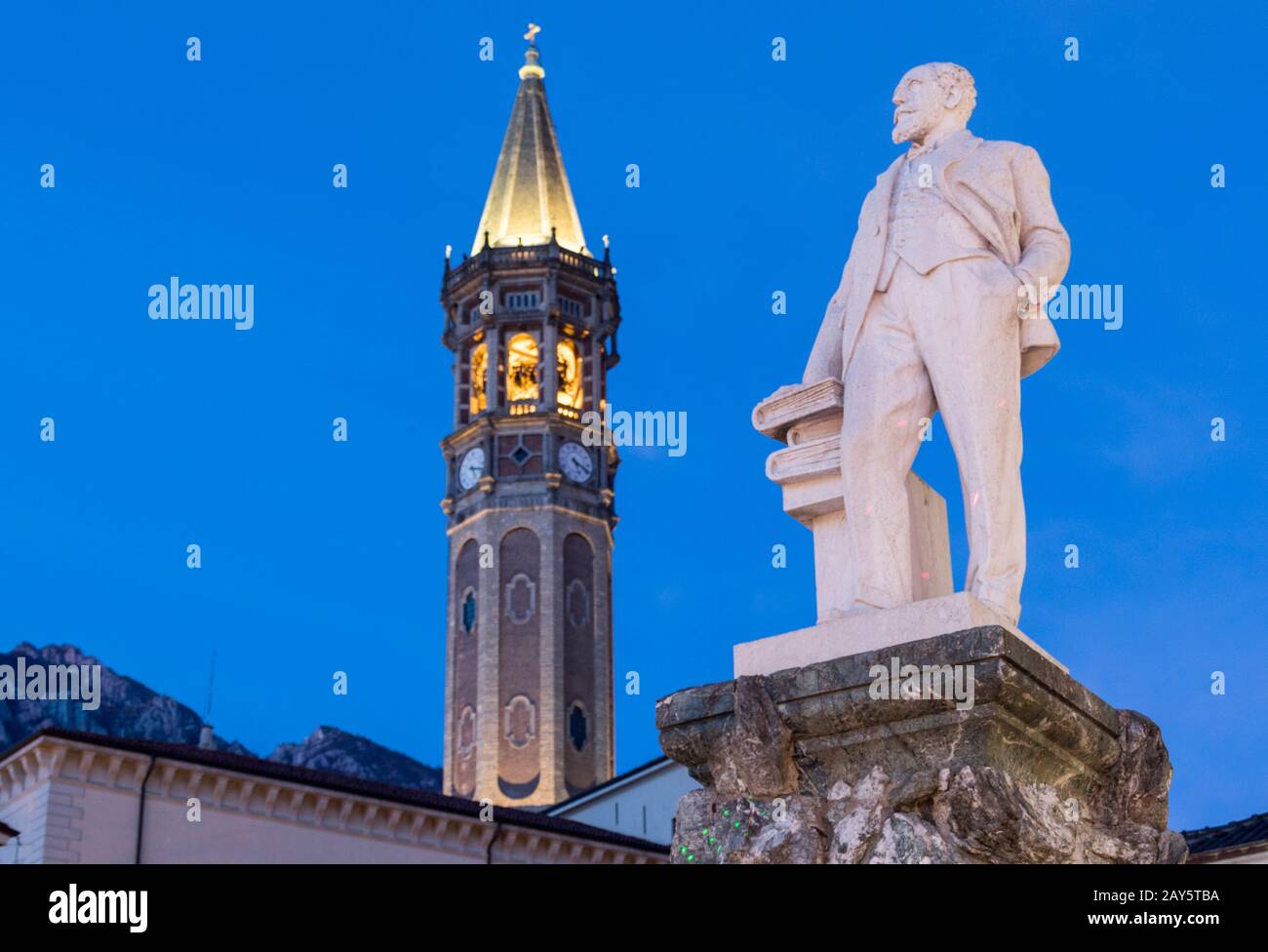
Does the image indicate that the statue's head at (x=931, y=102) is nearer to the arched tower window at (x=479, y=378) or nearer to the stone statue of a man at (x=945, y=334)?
the stone statue of a man at (x=945, y=334)

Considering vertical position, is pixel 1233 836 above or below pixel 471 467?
below

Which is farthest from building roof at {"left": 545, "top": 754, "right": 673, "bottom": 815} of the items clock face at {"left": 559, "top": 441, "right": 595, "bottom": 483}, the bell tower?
clock face at {"left": 559, "top": 441, "right": 595, "bottom": 483}

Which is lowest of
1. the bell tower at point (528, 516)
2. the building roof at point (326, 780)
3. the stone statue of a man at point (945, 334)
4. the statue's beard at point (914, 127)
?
the stone statue of a man at point (945, 334)

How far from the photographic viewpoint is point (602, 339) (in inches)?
3356

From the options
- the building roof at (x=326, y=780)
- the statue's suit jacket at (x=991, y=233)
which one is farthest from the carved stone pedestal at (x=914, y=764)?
the building roof at (x=326, y=780)

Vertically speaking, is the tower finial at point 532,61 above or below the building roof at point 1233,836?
above

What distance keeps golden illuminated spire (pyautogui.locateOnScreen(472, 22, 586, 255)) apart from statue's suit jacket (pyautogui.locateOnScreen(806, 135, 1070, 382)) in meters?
77.5

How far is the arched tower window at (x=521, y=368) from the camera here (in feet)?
273

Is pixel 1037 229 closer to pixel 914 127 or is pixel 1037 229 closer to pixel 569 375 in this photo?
pixel 914 127

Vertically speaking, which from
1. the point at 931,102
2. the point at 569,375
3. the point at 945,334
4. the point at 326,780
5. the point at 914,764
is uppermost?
the point at 569,375

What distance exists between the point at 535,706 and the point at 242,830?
3674 cm

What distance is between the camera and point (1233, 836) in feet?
123

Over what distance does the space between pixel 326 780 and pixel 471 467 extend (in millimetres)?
39470

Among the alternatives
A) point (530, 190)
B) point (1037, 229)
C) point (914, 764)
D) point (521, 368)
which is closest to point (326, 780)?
point (1037, 229)
